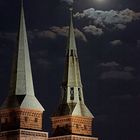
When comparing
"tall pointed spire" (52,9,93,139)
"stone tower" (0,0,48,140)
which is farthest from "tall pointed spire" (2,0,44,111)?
"tall pointed spire" (52,9,93,139)

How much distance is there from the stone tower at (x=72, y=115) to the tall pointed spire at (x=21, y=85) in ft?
8.71

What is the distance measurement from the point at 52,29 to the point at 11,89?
14255mm

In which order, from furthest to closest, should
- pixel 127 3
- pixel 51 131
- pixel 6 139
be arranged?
pixel 127 3
pixel 51 131
pixel 6 139

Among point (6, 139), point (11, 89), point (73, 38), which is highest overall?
point (73, 38)

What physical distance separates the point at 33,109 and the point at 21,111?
→ 1343mm

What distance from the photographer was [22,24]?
8100cm

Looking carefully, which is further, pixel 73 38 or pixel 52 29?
pixel 52 29

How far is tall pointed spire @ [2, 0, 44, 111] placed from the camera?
3063 inches

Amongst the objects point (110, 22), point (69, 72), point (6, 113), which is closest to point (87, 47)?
point (110, 22)

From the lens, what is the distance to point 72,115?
79.1m

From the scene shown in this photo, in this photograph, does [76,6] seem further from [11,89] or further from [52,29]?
[11,89]

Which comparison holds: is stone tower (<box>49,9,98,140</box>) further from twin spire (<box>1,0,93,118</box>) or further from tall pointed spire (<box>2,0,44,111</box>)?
tall pointed spire (<box>2,0,44,111</box>)

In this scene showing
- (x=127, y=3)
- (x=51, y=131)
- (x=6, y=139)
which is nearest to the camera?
(x=6, y=139)

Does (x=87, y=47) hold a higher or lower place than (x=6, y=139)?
higher
